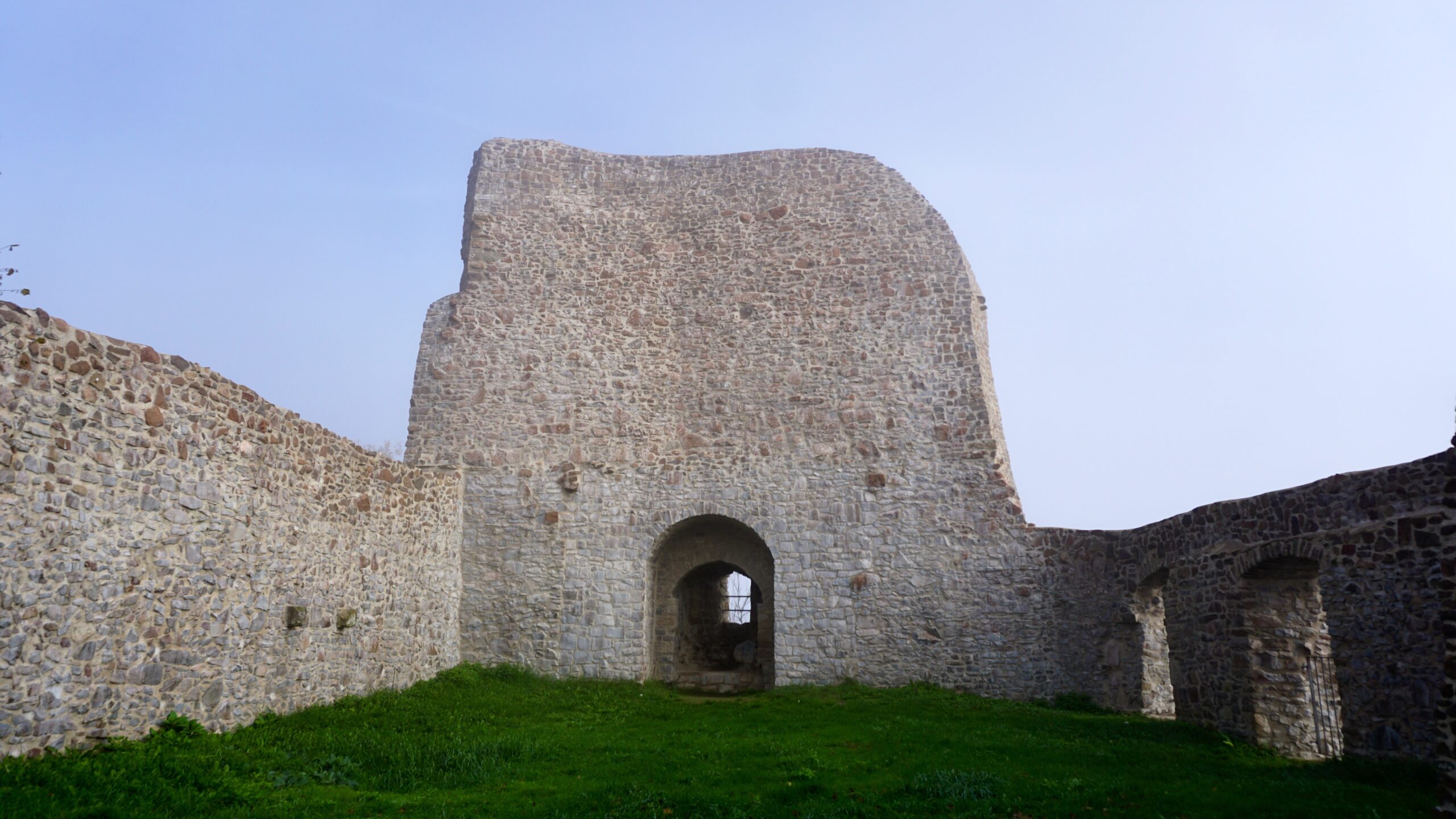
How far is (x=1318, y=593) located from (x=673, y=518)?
8.60 metres

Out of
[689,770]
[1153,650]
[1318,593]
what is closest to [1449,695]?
[1318,593]

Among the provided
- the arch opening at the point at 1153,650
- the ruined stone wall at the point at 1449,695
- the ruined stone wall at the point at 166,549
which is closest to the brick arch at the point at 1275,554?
the arch opening at the point at 1153,650

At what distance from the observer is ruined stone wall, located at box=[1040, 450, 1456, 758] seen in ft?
25.8

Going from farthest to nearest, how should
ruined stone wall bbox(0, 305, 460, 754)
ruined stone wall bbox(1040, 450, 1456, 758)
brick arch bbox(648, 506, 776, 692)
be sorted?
brick arch bbox(648, 506, 776, 692)
ruined stone wall bbox(1040, 450, 1456, 758)
ruined stone wall bbox(0, 305, 460, 754)

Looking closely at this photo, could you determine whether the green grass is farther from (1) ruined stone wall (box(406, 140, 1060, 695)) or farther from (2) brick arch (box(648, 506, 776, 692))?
(2) brick arch (box(648, 506, 776, 692))

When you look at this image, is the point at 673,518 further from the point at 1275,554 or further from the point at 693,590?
the point at 1275,554

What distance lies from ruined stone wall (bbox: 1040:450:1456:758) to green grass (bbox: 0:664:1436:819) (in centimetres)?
51

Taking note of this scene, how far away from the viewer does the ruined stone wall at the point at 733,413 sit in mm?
14180

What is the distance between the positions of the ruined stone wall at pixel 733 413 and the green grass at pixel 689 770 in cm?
226

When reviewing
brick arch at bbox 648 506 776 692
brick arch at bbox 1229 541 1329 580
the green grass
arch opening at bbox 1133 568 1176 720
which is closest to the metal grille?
the green grass

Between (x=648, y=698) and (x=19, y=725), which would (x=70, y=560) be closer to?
(x=19, y=725)

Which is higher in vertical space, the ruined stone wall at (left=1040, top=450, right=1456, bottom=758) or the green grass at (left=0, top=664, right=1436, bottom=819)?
the ruined stone wall at (left=1040, top=450, right=1456, bottom=758)

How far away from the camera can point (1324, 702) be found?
9711 mm

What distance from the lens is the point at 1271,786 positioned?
753cm
